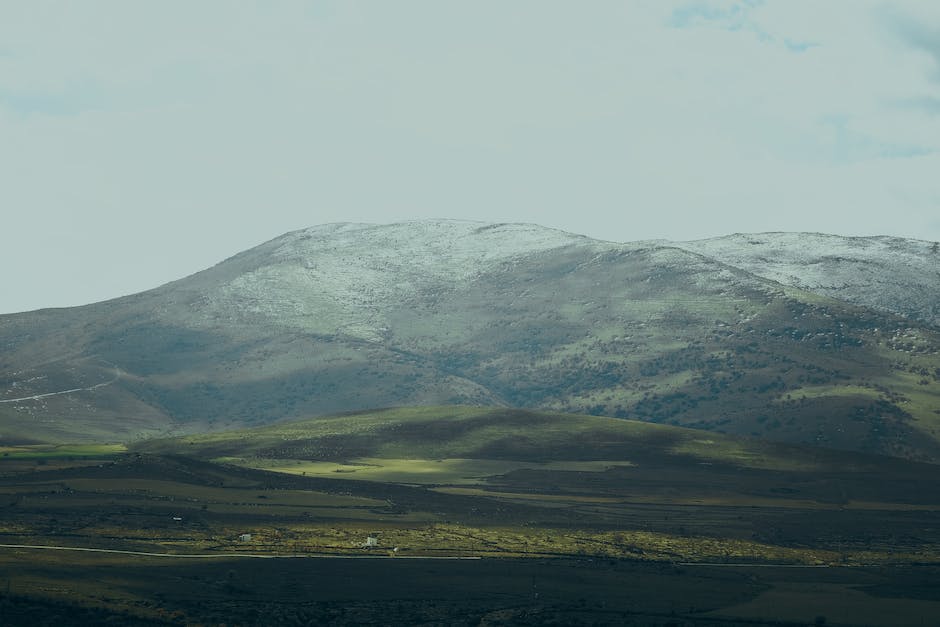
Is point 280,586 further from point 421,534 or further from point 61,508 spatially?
A: point 61,508

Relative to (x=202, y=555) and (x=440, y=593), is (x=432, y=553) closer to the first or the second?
(x=440, y=593)

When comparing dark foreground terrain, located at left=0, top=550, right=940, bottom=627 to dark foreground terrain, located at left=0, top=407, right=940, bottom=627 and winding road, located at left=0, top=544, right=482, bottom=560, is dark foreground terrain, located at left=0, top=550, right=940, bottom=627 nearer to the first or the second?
dark foreground terrain, located at left=0, top=407, right=940, bottom=627

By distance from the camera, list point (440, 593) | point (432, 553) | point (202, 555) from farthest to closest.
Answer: point (432, 553) < point (202, 555) < point (440, 593)

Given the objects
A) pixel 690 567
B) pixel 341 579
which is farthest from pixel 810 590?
pixel 341 579

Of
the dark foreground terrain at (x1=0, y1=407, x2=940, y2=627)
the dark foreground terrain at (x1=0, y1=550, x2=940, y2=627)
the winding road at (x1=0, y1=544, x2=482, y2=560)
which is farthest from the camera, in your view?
the winding road at (x1=0, y1=544, x2=482, y2=560)

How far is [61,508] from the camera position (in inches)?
5960

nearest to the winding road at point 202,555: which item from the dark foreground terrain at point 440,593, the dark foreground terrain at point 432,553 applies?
the dark foreground terrain at point 432,553

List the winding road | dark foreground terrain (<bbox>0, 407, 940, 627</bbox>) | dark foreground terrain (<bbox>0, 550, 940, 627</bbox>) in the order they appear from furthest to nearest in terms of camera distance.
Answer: the winding road, dark foreground terrain (<bbox>0, 407, 940, 627</bbox>), dark foreground terrain (<bbox>0, 550, 940, 627</bbox>)

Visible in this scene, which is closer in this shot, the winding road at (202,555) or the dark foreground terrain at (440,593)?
the dark foreground terrain at (440,593)

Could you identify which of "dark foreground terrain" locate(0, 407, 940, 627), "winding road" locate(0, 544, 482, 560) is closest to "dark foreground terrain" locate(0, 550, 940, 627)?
"dark foreground terrain" locate(0, 407, 940, 627)

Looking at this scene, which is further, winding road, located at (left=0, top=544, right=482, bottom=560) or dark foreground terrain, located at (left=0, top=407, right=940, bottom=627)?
→ winding road, located at (left=0, top=544, right=482, bottom=560)

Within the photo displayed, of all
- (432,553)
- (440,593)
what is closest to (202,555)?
(432,553)

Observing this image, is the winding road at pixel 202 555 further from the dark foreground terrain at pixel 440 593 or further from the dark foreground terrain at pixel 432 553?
the dark foreground terrain at pixel 440 593

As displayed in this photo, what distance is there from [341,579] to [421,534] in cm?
2990
